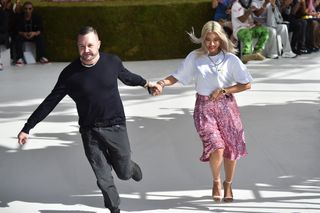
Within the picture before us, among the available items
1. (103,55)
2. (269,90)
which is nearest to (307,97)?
(269,90)

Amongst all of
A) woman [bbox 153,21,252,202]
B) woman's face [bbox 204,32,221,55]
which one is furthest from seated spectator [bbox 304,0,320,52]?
woman's face [bbox 204,32,221,55]

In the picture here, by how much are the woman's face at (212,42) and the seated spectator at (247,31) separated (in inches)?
263

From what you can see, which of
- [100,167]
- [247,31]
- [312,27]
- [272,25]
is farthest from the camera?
[312,27]

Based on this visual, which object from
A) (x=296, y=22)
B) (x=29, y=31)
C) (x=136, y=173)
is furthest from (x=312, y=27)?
(x=136, y=173)

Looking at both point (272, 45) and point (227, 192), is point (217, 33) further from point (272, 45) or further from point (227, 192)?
point (272, 45)

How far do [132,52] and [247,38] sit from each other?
77.1 inches

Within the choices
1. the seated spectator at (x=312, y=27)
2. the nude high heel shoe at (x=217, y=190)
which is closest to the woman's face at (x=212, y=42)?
the nude high heel shoe at (x=217, y=190)

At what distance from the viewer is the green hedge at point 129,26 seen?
41.4ft

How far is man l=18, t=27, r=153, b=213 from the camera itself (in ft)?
16.7

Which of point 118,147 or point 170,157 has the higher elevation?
point 118,147

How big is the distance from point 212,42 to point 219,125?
598 millimetres

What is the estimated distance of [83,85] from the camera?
5086 mm

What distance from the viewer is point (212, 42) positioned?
539 centimetres

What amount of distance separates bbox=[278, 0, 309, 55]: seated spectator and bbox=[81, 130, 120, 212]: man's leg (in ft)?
27.0
